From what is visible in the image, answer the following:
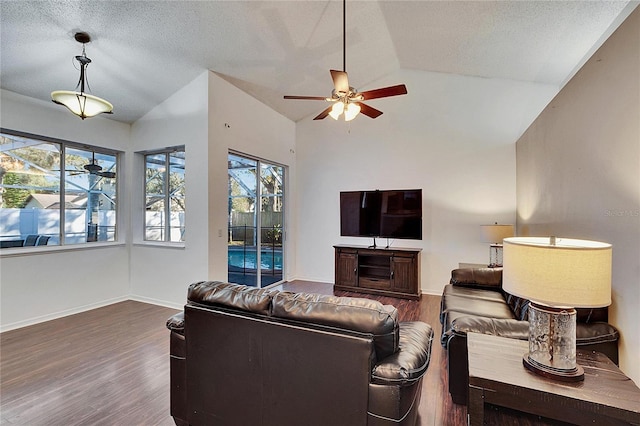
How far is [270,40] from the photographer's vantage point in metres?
3.81

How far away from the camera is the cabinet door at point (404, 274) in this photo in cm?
489

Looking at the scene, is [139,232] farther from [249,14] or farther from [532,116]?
[532,116]

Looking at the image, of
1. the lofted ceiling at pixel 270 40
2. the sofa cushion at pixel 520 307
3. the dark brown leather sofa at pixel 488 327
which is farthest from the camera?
the lofted ceiling at pixel 270 40

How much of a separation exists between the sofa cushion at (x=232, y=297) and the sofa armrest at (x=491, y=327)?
133 cm

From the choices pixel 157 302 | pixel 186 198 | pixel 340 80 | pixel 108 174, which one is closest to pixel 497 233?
pixel 340 80

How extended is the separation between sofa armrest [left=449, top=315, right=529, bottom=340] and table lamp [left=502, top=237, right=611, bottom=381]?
422 mm

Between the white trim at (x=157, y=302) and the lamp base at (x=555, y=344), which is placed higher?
the lamp base at (x=555, y=344)

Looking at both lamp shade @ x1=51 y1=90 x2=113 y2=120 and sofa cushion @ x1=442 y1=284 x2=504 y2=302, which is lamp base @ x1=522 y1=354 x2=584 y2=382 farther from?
lamp shade @ x1=51 y1=90 x2=113 y2=120

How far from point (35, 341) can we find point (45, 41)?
3211mm

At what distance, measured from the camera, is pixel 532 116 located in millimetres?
4594

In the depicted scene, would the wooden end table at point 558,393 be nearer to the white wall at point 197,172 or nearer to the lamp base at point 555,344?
the lamp base at point 555,344

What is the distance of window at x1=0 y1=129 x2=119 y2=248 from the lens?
3684 millimetres

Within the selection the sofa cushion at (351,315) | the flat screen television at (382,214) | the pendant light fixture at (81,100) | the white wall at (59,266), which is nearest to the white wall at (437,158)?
the flat screen television at (382,214)

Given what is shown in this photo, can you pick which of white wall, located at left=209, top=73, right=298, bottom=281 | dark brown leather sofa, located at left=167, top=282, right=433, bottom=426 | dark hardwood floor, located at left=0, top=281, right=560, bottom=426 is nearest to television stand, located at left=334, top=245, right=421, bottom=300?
dark hardwood floor, located at left=0, top=281, right=560, bottom=426
